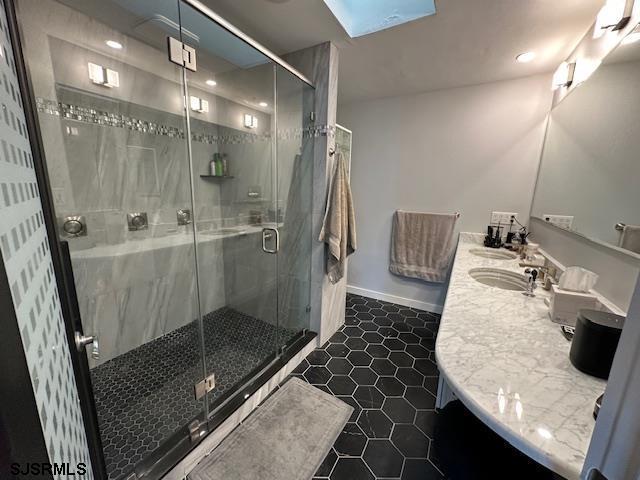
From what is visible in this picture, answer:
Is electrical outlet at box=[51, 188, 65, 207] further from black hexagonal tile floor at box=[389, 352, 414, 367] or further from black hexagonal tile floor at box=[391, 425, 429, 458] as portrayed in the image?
black hexagonal tile floor at box=[389, 352, 414, 367]

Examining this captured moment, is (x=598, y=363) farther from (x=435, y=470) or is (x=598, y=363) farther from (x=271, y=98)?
(x=271, y=98)

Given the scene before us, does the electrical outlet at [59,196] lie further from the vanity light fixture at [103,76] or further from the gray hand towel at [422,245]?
the gray hand towel at [422,245]

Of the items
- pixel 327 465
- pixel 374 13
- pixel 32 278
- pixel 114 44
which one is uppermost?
pixel 374 13

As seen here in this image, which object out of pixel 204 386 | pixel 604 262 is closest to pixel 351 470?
pixel 204 386

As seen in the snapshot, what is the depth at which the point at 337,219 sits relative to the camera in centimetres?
200

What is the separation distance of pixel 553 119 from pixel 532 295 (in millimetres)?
1671

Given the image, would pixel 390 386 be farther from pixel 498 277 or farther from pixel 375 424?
pixel 498 277

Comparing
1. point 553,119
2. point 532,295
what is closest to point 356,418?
point 532,295

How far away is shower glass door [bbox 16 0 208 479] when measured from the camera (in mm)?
Answer: 1470

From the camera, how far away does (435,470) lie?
4.24 ft

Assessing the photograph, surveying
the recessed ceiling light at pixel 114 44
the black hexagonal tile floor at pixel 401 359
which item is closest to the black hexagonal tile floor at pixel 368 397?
the black hexagonal tile floor at pixel 401 359

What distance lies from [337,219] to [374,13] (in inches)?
54.1

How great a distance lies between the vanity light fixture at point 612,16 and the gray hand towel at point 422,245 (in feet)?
5.14

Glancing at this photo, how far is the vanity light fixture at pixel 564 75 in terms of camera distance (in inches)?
69.0
